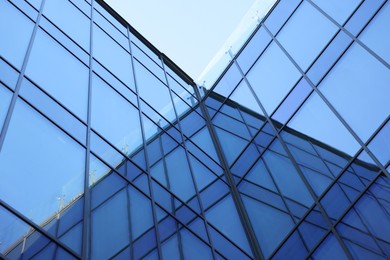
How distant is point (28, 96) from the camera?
32.4ft

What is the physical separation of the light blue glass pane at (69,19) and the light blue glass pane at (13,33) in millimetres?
1828

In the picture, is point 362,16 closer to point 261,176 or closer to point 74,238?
point 261,176

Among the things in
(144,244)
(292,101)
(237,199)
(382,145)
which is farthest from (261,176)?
(144,244)

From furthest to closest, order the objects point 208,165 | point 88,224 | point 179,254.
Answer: point 208,165, point 179,254, point 88,224

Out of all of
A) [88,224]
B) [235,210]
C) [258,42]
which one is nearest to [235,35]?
[258,42]

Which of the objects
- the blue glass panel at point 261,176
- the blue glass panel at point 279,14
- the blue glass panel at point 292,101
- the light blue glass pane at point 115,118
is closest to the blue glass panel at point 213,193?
the blue glass panel at point 261,176

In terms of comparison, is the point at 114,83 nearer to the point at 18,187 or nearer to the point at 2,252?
the point at 18,187

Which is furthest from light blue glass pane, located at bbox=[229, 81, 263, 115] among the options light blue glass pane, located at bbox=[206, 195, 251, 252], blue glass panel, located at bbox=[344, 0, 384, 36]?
blue glass panel, located at bbox=[344, 0, 384, 36]

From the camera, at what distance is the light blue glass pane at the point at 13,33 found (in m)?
10.3

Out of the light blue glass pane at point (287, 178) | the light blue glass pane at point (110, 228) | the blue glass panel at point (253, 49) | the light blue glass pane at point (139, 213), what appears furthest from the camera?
the blue glass panel at point (253, 49)

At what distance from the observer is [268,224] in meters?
13.6

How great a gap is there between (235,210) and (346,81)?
580cm

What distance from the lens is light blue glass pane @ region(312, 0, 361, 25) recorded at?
14.0m

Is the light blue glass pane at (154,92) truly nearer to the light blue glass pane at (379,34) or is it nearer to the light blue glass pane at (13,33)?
the light blue glass pane at (13,33)
